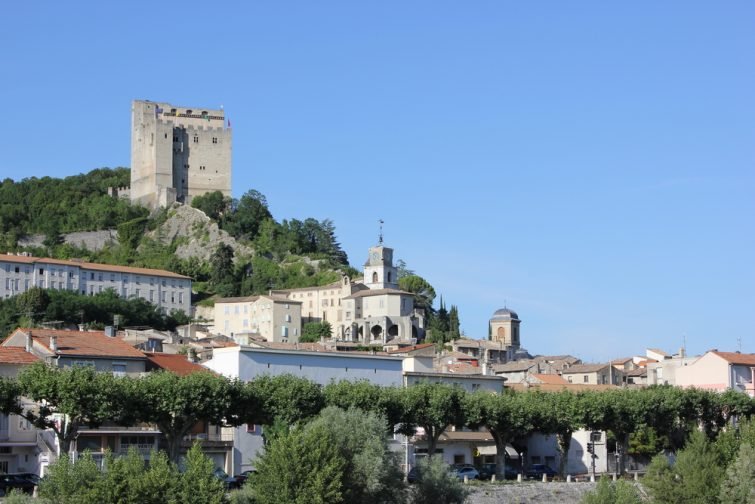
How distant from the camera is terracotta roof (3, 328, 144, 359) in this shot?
62.5m

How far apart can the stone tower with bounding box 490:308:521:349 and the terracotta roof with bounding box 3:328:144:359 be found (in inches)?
3222

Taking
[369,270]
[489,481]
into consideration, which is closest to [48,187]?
[369,270]

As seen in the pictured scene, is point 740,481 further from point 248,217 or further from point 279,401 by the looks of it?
point 248,217

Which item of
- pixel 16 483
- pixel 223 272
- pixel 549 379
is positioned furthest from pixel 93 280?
pixel 16 483

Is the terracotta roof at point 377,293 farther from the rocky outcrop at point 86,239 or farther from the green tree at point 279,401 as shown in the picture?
the green tree at point 279,401

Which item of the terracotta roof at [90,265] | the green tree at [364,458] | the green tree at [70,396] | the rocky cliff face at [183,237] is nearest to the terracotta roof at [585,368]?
the green tree at [364,458]

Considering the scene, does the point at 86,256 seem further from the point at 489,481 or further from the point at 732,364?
the point at 489,481

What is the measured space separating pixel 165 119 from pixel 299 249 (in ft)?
95.3

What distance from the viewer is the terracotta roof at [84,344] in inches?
2462

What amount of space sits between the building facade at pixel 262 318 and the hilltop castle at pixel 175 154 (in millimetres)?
31949

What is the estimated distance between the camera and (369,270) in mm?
147750

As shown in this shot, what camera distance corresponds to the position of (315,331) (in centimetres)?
13725

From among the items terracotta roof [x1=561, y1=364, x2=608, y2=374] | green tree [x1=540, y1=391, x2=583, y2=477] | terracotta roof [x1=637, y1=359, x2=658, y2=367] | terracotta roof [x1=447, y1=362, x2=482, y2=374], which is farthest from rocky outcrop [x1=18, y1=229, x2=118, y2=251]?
green tree [x1=540, y1=391, x2=583, y2=477]

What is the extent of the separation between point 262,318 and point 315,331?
6.00 meters
